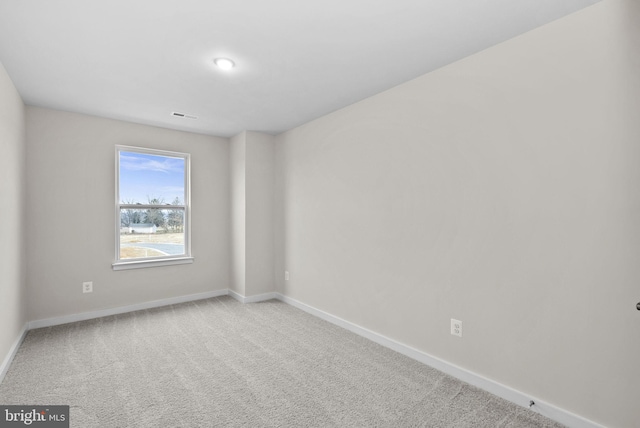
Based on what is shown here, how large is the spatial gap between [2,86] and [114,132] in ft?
4.72

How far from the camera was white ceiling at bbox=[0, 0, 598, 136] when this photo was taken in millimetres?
1804

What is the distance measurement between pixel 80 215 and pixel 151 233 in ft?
2.66

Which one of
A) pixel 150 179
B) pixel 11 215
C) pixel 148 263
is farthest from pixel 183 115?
pixel 148 263

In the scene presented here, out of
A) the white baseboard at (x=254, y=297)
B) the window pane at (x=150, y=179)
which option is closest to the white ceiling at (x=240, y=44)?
the window pane at (x=150, y=179)

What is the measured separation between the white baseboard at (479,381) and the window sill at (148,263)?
2322mm

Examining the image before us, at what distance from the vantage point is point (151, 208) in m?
4.21

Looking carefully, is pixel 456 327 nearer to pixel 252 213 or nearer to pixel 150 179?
pixel 252 213

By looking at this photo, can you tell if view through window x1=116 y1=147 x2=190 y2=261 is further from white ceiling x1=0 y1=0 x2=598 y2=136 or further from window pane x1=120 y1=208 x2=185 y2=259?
white ceiling x1=0 y1=0 x2=598 y2=136

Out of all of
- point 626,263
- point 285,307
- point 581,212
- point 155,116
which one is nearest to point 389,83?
point 581,212

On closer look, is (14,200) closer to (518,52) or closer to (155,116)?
(155,116)

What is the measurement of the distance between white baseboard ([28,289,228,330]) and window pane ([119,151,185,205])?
1.33 meters

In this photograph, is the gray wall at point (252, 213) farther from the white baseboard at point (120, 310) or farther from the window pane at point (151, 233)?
the window pane at point (151, 233)

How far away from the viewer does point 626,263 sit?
66.0 inches

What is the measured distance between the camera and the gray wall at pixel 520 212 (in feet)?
5.61
